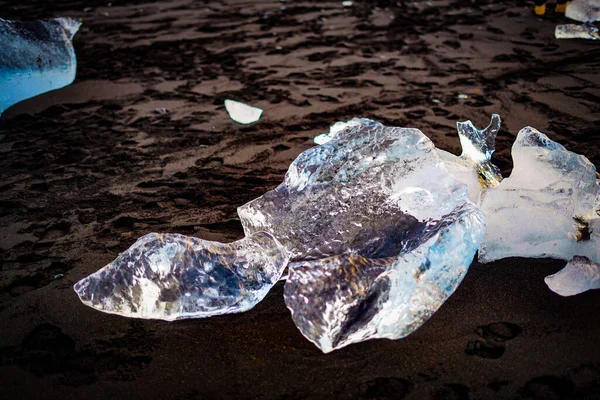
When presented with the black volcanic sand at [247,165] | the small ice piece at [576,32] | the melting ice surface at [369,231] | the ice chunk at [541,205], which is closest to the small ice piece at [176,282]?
the black volcanic sand at [247,165]

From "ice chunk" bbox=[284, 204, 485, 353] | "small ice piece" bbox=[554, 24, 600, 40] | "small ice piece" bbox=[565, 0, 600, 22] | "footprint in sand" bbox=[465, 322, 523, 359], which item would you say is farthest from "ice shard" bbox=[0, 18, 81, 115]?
"small ice piece" bbox=[565, 0, 600, 22]

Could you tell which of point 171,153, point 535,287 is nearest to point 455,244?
point 535,287

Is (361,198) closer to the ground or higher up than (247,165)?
higher up

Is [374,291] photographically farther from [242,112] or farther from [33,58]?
[33,58]

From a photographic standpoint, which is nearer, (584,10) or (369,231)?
(369,231)

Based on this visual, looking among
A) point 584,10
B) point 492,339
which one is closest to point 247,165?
point 492,339

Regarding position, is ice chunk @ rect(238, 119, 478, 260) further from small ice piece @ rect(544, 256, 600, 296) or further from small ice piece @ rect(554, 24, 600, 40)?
small ice piece @ rect(554, 24, 600, 40)
